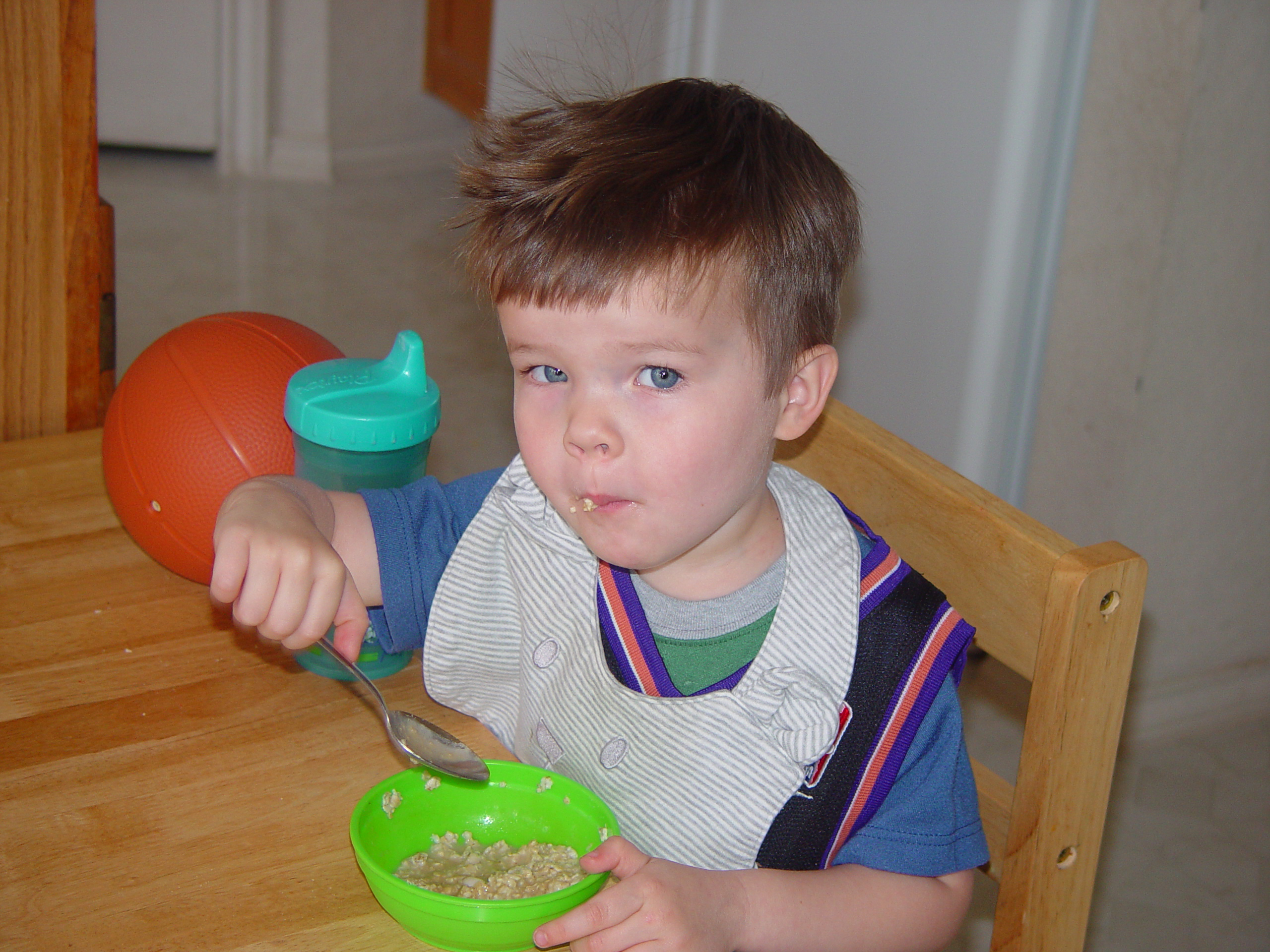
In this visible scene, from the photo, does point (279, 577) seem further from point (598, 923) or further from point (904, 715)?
point (904, 715)

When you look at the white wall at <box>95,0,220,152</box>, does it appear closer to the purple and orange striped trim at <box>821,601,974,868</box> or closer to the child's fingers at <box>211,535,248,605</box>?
the child's fingers at <box>211,535,248,605</box>

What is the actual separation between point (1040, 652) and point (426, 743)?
0.37 metres

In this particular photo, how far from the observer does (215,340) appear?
0.97 metres

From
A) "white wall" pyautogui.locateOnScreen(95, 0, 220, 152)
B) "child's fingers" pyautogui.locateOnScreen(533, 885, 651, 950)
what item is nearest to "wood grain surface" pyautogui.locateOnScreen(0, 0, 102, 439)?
"child's fingers" pyautogui.locateOnScreen(533, 885, 651, 950)

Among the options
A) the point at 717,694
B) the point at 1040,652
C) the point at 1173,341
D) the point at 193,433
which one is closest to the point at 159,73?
the point at 1173,341

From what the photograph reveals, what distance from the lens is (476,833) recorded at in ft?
2.52

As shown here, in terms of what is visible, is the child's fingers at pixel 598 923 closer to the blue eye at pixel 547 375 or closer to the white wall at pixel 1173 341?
the blue eye at pixel 547 375

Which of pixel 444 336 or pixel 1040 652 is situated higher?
pixel 1040 652

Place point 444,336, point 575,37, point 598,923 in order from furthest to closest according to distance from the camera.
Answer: point 444,336 < point 575,37 < point 598,923

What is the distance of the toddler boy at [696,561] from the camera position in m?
0.76

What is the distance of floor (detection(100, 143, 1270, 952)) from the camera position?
176 cm

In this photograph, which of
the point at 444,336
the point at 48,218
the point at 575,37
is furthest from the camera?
the point at 444,336

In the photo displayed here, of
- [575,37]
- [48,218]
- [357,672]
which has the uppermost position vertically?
[575,37]

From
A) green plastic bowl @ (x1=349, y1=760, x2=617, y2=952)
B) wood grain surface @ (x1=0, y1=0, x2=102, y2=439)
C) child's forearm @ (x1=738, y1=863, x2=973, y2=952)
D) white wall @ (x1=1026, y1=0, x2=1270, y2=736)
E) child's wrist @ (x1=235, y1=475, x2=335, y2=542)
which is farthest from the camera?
white wall @ (x1=1026, y1=0, x2=1270, y2=736)
